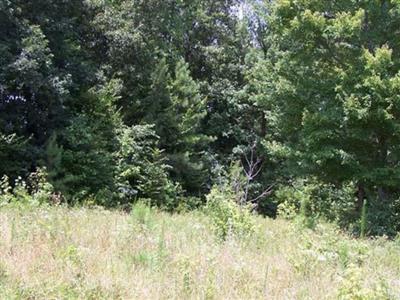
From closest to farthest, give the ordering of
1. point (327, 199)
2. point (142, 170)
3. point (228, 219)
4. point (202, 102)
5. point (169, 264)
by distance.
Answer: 1. point (169, 264)
2. point (228, 219)
3. point (327, 199)
4. point (142, 170)
5. point (202, 102)

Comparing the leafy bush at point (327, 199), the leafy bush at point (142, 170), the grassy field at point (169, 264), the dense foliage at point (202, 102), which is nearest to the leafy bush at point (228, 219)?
the grassy field at point (169, 264)

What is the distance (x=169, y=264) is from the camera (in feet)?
15.3

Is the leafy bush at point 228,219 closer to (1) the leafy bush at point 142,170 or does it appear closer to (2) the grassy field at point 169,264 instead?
(2) the grassy field at point 169,264

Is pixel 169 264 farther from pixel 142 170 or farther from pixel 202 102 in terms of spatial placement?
pixel 202 102

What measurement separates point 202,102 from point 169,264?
17527 millimetres

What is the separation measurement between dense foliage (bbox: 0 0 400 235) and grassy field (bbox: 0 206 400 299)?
1.89m

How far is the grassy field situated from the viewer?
3807 mm

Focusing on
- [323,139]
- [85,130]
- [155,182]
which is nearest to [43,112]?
[85,130]

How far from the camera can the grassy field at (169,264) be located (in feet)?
12.5

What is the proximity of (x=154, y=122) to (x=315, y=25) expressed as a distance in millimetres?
9184

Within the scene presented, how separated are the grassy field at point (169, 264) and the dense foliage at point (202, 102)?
6.20ft

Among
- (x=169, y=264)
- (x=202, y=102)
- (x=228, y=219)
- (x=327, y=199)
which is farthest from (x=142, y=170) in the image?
(x=169, y=264)

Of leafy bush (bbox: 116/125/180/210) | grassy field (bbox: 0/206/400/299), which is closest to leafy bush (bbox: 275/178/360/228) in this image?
leafy bush (bbox: 116/125/180/210)

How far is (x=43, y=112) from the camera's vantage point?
15.3 meters
